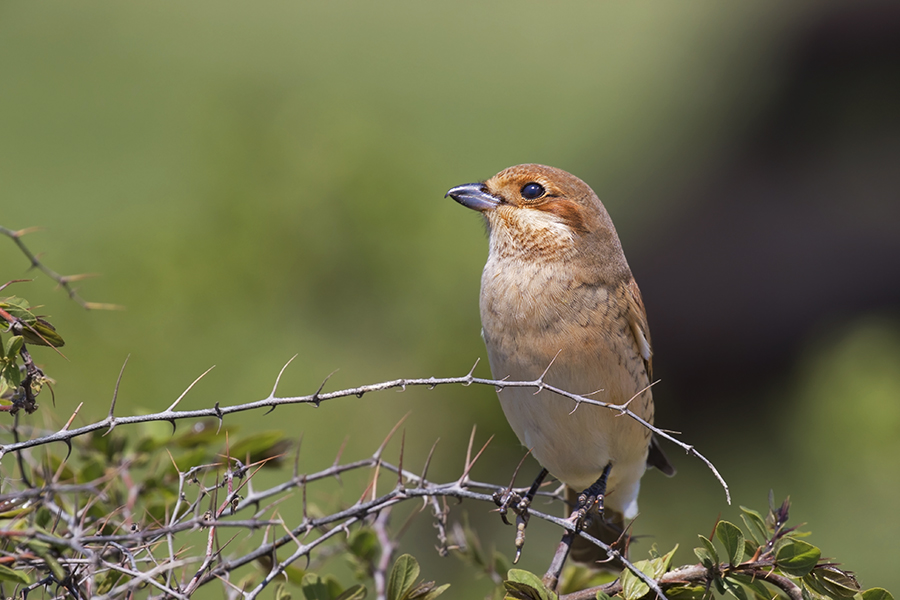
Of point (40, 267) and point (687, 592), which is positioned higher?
point (40, 267)

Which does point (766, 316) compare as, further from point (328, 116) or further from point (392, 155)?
point (328, 116)

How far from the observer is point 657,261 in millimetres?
7559

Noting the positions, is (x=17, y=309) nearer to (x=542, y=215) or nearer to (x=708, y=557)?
(x=708, y=557)

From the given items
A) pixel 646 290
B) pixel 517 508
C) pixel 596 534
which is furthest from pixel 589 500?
pixel 646 290

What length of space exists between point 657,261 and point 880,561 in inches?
127

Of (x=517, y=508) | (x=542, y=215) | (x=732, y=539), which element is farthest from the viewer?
(x=542, y=215)

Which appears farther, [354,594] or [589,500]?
[589,500]

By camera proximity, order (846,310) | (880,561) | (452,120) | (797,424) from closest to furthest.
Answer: (880,561)
(797,424)
(846,310)
(452,120)

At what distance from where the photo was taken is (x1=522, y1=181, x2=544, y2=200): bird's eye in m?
3.09

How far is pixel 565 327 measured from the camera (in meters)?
2.72

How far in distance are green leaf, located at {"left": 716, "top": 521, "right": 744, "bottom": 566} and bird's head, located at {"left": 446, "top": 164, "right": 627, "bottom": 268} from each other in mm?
1363

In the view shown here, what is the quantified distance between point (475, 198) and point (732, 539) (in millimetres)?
1754

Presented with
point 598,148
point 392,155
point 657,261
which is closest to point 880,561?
point 657,261

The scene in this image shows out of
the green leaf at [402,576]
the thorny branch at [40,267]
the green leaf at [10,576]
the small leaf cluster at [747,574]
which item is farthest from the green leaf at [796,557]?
the thorny branch at [40,267]
